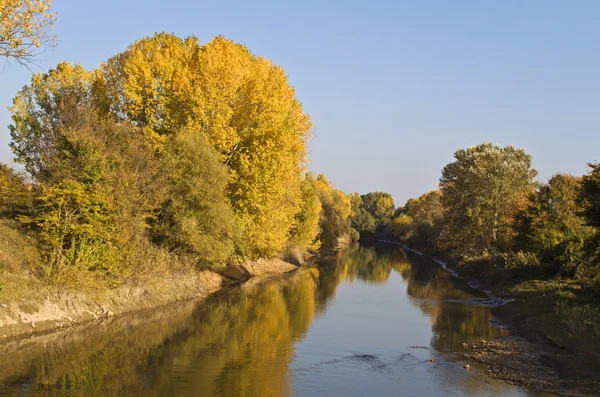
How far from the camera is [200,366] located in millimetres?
20078

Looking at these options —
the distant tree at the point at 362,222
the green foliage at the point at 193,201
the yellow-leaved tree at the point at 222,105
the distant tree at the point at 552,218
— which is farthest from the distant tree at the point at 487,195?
the distant tree at the point at 362,222

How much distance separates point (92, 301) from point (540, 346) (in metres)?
20.2

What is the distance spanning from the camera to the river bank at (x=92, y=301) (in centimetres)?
2290

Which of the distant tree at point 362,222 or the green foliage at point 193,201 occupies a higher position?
the distant tree at point 362,222

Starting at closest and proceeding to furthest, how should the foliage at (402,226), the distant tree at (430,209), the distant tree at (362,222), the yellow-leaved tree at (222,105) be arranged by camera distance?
the yellow-leaved tree at (222,105) → the distant tree at (430,209) → the foliage at (402,226) → the distant tree at (362,222)

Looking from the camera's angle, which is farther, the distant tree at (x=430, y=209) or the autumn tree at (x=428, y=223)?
the distant tree at (x=430, y=209)

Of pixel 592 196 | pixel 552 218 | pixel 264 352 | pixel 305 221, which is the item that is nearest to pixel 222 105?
pixel 264 352

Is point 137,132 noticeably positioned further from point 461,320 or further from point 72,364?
point 461,320

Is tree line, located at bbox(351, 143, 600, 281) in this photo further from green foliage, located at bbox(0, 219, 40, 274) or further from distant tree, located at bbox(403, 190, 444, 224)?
green foliage, located at bbox(0, 219, 40, 274)

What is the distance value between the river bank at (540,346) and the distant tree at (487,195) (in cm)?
1875

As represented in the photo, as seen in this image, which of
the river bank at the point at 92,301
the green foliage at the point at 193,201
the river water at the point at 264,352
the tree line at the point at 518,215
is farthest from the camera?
the tree line at the point at 518,215

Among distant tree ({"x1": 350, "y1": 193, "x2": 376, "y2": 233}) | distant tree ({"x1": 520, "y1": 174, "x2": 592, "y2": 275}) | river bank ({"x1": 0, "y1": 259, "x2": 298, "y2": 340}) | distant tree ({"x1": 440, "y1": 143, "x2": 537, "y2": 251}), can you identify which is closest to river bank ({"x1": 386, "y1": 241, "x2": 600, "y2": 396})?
distant tree ({"x1": 520, "y1": 174, "x2": 592, "y2": 275})

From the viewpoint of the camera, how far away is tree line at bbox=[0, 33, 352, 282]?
2769 centimetres

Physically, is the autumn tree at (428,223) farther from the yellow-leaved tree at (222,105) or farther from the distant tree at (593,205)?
the distant tree at (593,205)
